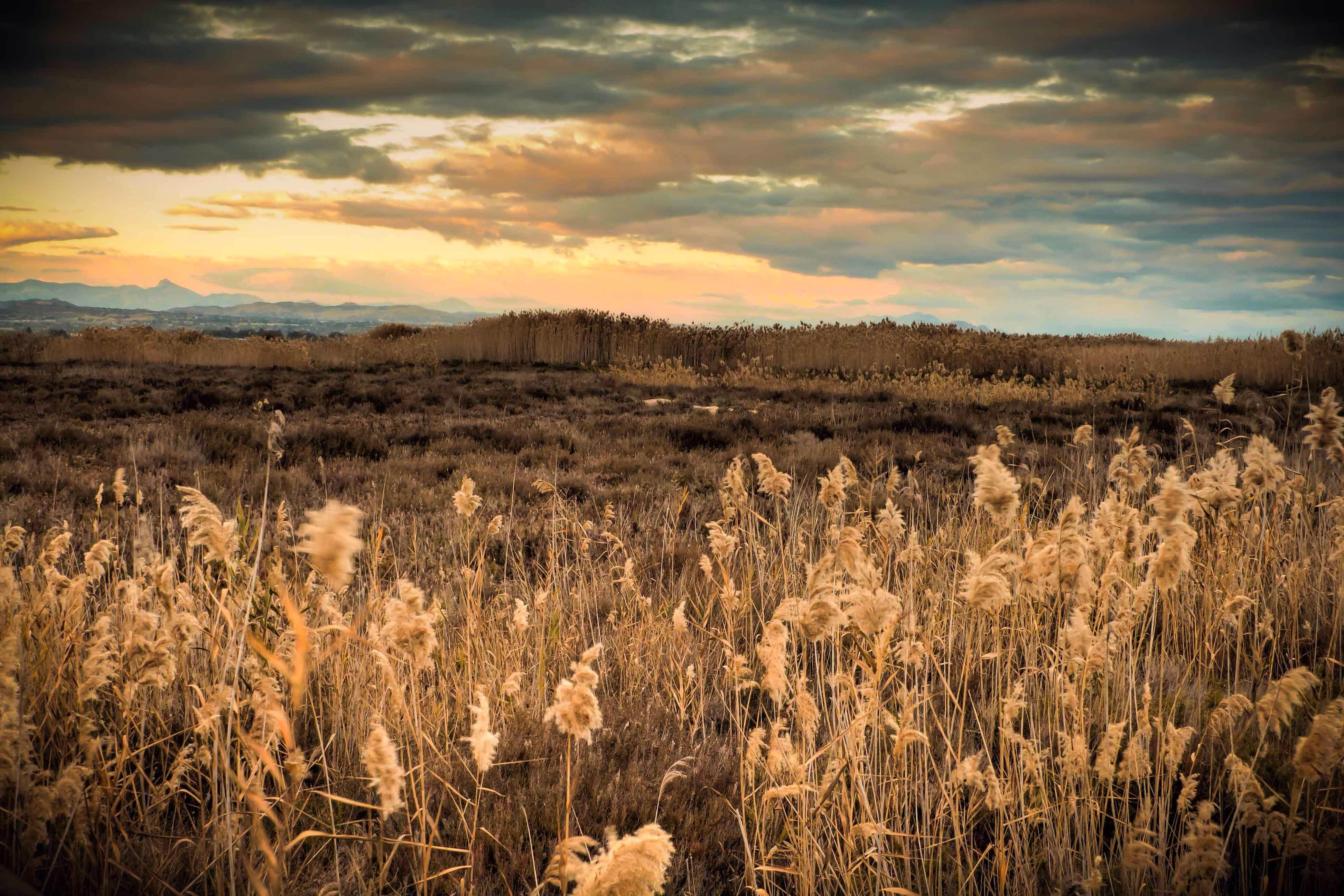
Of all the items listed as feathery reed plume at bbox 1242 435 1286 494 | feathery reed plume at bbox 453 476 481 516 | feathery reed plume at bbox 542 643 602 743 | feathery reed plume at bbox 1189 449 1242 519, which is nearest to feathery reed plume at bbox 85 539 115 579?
feathery reed plume at bbox 453 476 481 516

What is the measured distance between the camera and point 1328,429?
256 cm

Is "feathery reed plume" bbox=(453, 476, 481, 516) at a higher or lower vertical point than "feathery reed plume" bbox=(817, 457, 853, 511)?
lower

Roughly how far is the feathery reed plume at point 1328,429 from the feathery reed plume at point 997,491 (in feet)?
5.29

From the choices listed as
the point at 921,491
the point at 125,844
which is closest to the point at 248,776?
the point at 125,844

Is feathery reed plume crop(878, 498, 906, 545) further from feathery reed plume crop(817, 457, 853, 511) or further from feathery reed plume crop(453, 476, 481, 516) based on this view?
feathery reed plume crop(453, 476, 481, 516)

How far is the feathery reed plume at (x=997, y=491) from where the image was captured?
1615 mm

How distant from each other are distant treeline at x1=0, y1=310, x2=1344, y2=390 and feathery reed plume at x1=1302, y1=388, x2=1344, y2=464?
17.7 meters

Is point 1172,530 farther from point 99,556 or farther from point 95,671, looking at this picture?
point 99,556

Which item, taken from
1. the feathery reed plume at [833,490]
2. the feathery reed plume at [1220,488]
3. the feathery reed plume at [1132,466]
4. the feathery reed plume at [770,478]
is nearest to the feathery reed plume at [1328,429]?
the feathery reed plume at [1220,488]

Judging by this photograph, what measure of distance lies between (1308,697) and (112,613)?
16.2 feet

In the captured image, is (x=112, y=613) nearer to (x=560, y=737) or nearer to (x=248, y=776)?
(x=248, y=776)

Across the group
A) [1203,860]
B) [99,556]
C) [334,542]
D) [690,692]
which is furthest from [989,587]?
[99,556]

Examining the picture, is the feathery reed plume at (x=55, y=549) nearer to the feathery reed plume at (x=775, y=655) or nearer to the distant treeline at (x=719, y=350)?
the feathery reed plume at (x=775, y=655)

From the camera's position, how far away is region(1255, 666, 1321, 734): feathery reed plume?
1.69m
